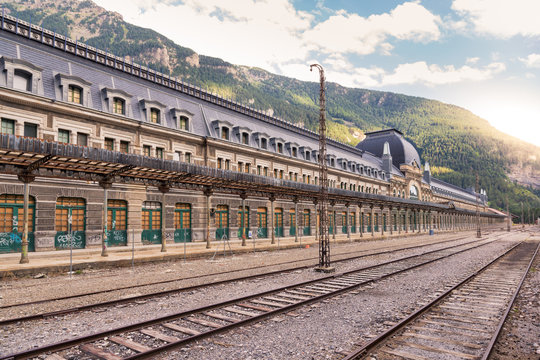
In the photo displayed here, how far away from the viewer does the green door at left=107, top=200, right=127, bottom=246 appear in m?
25.5

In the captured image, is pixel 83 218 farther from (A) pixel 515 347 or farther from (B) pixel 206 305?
(A) pixel 515 347

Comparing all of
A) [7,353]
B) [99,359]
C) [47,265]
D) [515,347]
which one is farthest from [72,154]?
[515,347]

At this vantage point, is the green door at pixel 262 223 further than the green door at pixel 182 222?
Yes

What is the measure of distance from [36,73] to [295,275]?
68.1ft

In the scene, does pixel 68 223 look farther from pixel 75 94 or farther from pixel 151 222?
pixel 75 94

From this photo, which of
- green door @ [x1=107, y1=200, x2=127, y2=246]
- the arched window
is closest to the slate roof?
green door @ [x1=107, y1=200, x2=127, y2=246]

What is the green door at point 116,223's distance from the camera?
2550cm

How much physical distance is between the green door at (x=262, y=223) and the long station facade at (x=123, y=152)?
171 millimetres

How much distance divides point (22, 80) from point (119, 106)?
653cm

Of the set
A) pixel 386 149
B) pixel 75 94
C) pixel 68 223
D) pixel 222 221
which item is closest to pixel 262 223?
pixel 222 221

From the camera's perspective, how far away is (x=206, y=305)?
387 inches

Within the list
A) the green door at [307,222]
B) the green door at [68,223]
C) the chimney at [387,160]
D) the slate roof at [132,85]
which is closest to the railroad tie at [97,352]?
the green door at [68,223]

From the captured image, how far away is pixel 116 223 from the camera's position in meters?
26.1

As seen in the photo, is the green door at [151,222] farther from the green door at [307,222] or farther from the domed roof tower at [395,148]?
the domed roof tower at [395,148]
